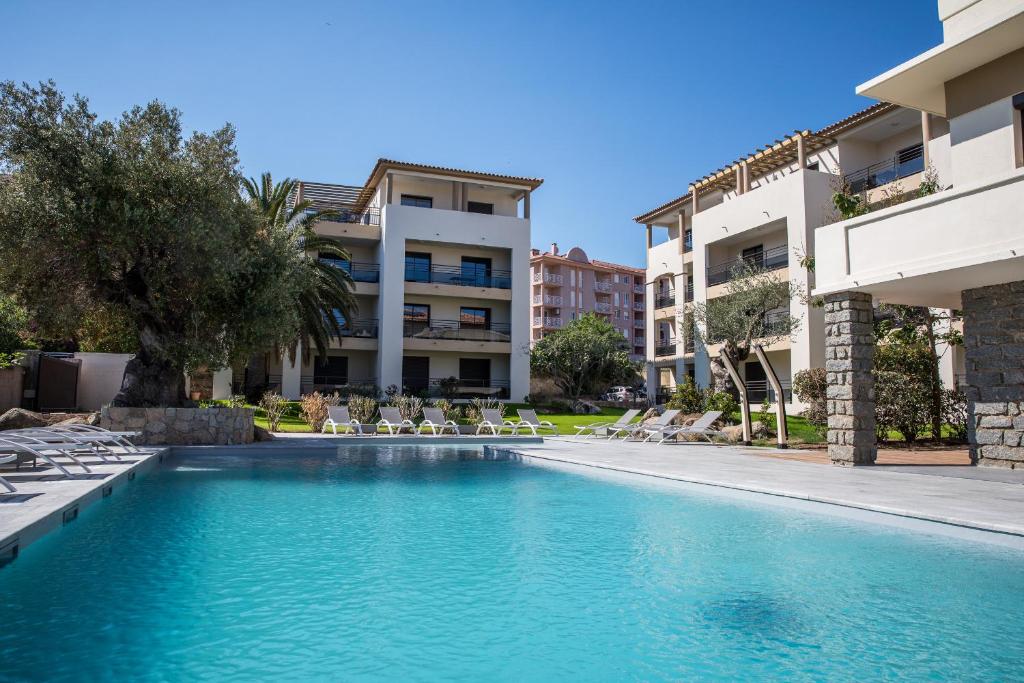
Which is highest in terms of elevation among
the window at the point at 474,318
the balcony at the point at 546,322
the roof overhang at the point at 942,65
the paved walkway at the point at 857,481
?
the balcony at the point at 546,322

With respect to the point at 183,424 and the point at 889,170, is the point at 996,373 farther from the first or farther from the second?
the point at 889,170

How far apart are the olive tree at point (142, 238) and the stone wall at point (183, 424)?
0.67 meters

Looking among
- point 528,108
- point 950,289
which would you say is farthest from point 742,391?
point 528,108

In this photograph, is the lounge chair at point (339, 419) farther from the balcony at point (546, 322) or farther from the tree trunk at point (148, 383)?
the balcony at point (546, 322)

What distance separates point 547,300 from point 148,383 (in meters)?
55.8

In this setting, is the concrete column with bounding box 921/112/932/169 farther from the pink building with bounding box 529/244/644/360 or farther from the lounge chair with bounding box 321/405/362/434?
the pink building with bounding box 529/244/644/360

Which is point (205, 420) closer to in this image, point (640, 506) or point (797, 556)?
point (640, 506)

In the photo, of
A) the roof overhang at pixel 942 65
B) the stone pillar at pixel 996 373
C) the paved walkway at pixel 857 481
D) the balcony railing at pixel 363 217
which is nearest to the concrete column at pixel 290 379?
the balcony railing at pixel 363 217

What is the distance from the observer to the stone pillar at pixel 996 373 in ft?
36.0

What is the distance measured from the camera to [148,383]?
1566 cm

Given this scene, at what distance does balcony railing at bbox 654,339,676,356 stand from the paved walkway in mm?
21633

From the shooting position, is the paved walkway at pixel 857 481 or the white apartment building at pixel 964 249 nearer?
the paved walkway at pixel 857 481

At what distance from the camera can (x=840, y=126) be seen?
25875 mm

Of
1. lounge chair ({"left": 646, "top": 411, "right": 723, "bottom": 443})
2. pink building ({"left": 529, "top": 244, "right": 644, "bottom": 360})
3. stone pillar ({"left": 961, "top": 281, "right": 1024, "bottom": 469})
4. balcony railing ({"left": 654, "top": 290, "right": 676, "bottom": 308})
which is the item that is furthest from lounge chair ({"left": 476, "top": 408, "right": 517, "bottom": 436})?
pink building ({"left": 529, "top": 244, "right": 644, "bottom": 360})
